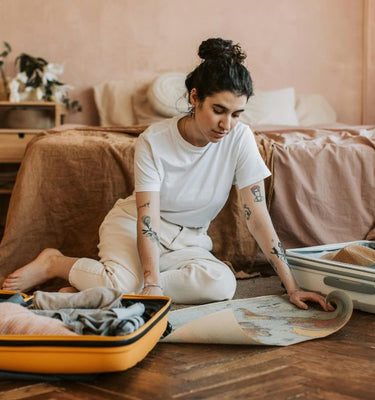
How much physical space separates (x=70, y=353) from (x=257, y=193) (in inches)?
33.7

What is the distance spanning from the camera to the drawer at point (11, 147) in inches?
134

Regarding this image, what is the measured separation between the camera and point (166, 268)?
189 centimetres

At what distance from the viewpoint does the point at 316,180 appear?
7.98ft

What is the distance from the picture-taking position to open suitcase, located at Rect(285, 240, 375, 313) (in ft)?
Answer: 5.49

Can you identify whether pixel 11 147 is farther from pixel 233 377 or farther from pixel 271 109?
pixel 233 377

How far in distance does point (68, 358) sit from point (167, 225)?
792 mm

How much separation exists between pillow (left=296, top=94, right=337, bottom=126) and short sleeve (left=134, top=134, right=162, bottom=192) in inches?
93.3

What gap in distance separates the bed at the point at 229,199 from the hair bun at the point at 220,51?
0.75 meters

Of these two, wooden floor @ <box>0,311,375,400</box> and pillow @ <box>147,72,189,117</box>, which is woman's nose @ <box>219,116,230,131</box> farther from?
pillow @ <box>147,72,189,117</box>

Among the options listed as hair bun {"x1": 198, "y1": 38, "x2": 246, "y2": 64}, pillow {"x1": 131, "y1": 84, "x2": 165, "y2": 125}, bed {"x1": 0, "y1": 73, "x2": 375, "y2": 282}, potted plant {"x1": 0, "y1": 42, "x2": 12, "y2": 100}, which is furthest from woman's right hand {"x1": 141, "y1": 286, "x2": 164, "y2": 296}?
potted plant {"x1": 0, "y1": 42, "x2": 12, "y2": 100}

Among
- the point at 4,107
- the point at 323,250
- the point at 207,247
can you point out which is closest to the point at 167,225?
the point at 207,247

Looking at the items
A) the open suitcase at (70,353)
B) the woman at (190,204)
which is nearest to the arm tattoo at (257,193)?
the woman at (190,204)

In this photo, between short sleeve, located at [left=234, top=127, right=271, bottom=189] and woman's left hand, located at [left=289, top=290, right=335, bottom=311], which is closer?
woman's left hand, located at [left=289, top=290, right=335, bottom=311]

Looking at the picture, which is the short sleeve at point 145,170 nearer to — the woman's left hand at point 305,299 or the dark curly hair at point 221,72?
the dark curly hair at point 221,72
